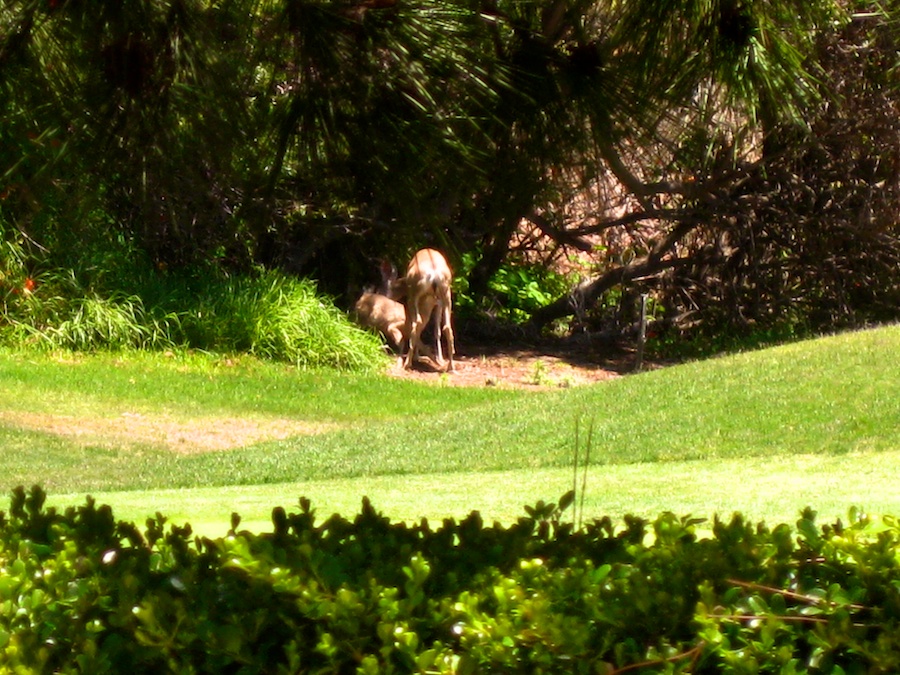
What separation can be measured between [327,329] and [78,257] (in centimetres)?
316

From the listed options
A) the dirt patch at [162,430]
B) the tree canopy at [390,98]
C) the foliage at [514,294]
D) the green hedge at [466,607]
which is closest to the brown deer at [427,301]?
the foliage at [514,294]

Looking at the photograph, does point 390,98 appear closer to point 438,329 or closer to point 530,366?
point 438,329

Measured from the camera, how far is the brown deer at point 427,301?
1636 cm

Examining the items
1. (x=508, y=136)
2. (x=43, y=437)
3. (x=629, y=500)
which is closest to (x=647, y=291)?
(x=43, y=437)

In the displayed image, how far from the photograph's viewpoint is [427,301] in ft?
54.9

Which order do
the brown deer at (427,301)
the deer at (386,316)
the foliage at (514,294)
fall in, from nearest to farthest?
the brown deer at (427,301), the deer at (386,316), the foliage at (514,294)

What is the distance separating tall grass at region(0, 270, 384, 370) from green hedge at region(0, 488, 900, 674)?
1234cm

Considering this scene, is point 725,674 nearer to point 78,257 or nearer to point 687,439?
point 687,439

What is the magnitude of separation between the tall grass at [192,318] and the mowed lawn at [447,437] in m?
0.47

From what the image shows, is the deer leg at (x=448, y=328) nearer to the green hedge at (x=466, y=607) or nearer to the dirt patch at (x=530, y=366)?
the dirt patch at (x=530, y=366)

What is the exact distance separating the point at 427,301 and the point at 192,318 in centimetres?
292

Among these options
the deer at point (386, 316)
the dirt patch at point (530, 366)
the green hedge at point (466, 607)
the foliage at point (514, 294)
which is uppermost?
the foliage at point (514, 294)

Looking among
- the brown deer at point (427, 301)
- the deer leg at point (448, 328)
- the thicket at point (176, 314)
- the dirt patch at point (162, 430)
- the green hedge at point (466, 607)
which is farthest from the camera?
the deer leg at point (448, 328)

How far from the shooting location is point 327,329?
16.7m
